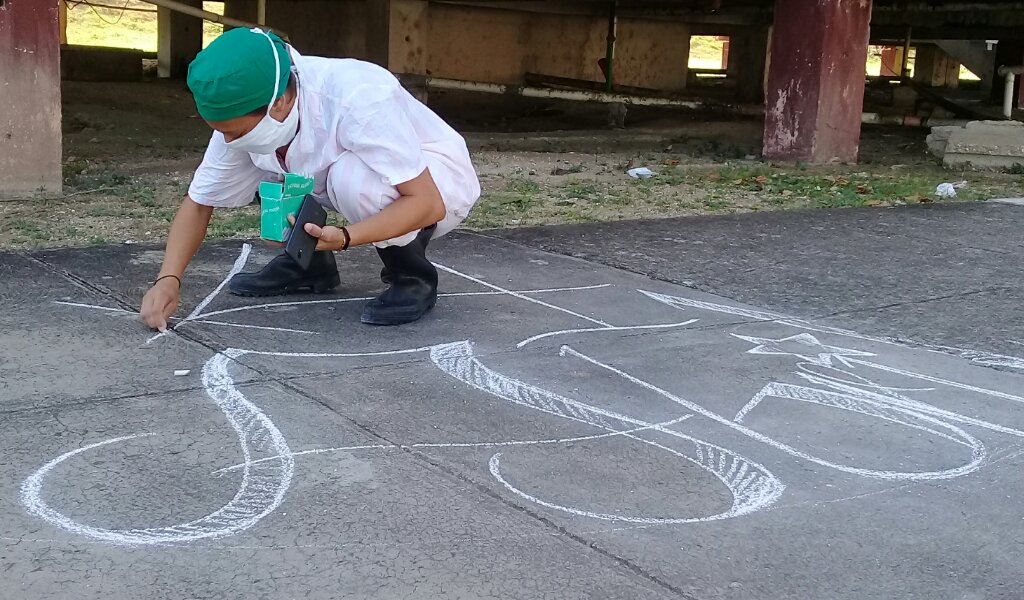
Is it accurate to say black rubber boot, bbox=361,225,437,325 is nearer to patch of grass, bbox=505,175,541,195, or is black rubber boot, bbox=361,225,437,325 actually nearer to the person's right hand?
the person's right hand

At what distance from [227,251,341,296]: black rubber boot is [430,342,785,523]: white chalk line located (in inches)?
30.9

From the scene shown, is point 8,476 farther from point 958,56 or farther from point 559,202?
point 958,56

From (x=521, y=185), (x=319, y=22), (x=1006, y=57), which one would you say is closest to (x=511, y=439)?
(x=521, y=185)

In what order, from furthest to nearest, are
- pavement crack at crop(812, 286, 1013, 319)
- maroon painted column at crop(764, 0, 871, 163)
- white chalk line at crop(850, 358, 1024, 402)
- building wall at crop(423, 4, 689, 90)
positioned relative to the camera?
building wall at crop(423, 4, 689, 90)
maroon painted column at crop(764, 0, 871, 163)
pavement crack at crop(812, 286, 1013, 319)
white chalk line at crop(850, 358, 1024, 402)

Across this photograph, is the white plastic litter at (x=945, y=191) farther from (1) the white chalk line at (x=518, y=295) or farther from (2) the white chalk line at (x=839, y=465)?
(2) the white chalk line at (x=839, y=465)

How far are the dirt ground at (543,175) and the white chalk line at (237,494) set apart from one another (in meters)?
2.34

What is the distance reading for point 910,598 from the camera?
2043 millimetres

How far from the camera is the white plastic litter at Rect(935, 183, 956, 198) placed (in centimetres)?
764

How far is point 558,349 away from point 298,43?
39.6 feet

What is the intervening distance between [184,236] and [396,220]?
0.71 m

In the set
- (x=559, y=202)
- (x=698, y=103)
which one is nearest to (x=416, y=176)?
(x=559, y=202)

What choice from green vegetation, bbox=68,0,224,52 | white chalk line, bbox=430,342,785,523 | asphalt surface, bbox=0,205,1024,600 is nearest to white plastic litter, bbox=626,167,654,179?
asphalt surface, bbox=0,205,1024,600

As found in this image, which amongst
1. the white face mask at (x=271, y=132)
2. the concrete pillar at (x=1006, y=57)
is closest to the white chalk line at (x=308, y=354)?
the white face mask at (x=271, y=132)

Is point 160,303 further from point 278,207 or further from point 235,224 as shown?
point 235,224
